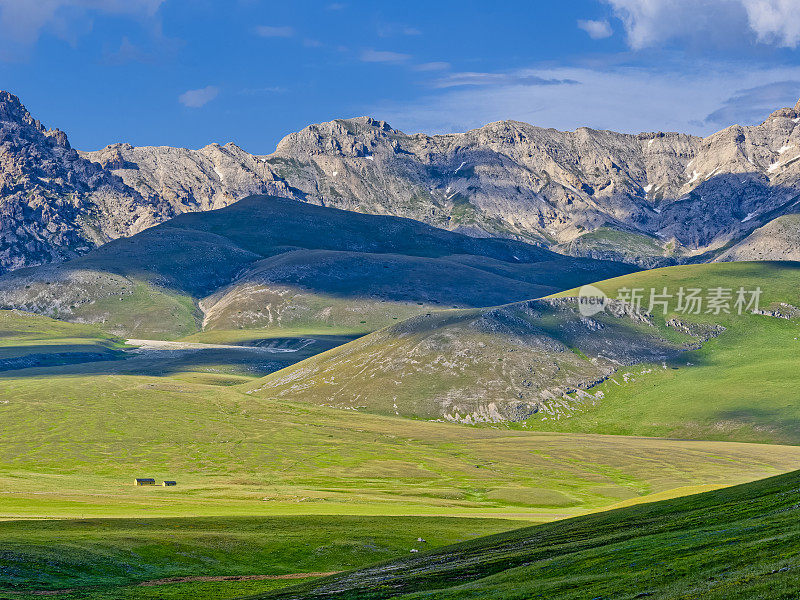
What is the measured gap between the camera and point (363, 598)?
180ft

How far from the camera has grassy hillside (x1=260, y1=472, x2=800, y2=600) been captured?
3895cm

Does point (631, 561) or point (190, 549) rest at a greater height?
point (631, 561)

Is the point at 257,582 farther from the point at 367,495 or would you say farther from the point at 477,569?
the point at 367,495

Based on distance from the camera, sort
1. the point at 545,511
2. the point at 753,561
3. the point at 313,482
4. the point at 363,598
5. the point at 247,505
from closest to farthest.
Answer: the point at 753,561 → the point at 363,598 → the point at 247,505 → the point at 545,511 → the point at 313,482

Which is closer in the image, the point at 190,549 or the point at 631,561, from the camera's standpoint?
the point at 631,561

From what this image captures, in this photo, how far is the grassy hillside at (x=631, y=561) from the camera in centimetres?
3895

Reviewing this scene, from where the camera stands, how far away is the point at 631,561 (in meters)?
49.3

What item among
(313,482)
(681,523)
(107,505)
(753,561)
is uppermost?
(753,561)

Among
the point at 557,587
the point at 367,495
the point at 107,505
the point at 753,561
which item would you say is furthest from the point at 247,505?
the point at 753,561

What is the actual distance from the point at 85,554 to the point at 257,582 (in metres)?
16.4

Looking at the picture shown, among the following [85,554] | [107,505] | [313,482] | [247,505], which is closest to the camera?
[85,554]

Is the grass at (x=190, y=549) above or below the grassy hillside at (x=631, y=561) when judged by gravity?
below

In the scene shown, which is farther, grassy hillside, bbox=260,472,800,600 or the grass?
the grass

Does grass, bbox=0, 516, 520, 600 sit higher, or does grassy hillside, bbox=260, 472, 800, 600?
grassy hillside, bbox=260, 472, 800, 600
